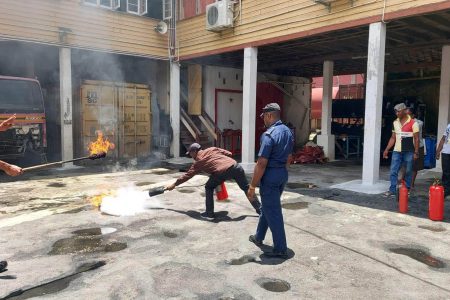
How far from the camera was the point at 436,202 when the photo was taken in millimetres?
5895

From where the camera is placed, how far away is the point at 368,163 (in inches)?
324

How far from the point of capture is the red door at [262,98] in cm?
1662

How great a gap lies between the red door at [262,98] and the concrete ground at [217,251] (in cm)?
907

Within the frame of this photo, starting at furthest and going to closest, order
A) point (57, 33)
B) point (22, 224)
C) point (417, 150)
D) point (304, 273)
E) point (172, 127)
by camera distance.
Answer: point (172, 127)
point (57, 33)
point (417, 150)
point (22, 224)
point (304, 273)

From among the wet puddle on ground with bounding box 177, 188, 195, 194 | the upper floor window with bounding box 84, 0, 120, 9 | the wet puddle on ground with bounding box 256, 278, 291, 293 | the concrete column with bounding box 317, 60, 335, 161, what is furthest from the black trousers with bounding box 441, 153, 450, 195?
the upper floor window with bounding box 84, 0, 120, 9

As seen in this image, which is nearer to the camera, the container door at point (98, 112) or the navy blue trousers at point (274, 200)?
the navy blue trousers at point (274, 200)

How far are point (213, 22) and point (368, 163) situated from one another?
250 inches

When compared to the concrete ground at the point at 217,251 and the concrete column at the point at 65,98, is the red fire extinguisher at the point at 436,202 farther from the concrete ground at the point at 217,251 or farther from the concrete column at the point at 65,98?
the concrete column at the point at 65,98

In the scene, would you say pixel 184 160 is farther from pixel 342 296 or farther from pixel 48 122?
pixel 342 296

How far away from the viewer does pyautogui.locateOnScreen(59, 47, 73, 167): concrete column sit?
11319 millimetres

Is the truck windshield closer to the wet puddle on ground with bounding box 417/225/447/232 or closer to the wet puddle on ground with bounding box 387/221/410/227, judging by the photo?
the wet puddle on ground with bounding box 387/221/410/227

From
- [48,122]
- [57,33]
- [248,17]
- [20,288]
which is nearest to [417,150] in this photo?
[248,17]

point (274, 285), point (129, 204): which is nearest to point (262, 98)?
point (129, 204)

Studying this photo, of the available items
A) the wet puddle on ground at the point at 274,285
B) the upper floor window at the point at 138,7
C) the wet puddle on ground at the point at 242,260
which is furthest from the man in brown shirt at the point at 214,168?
the upper floor window at the point at 138,7
